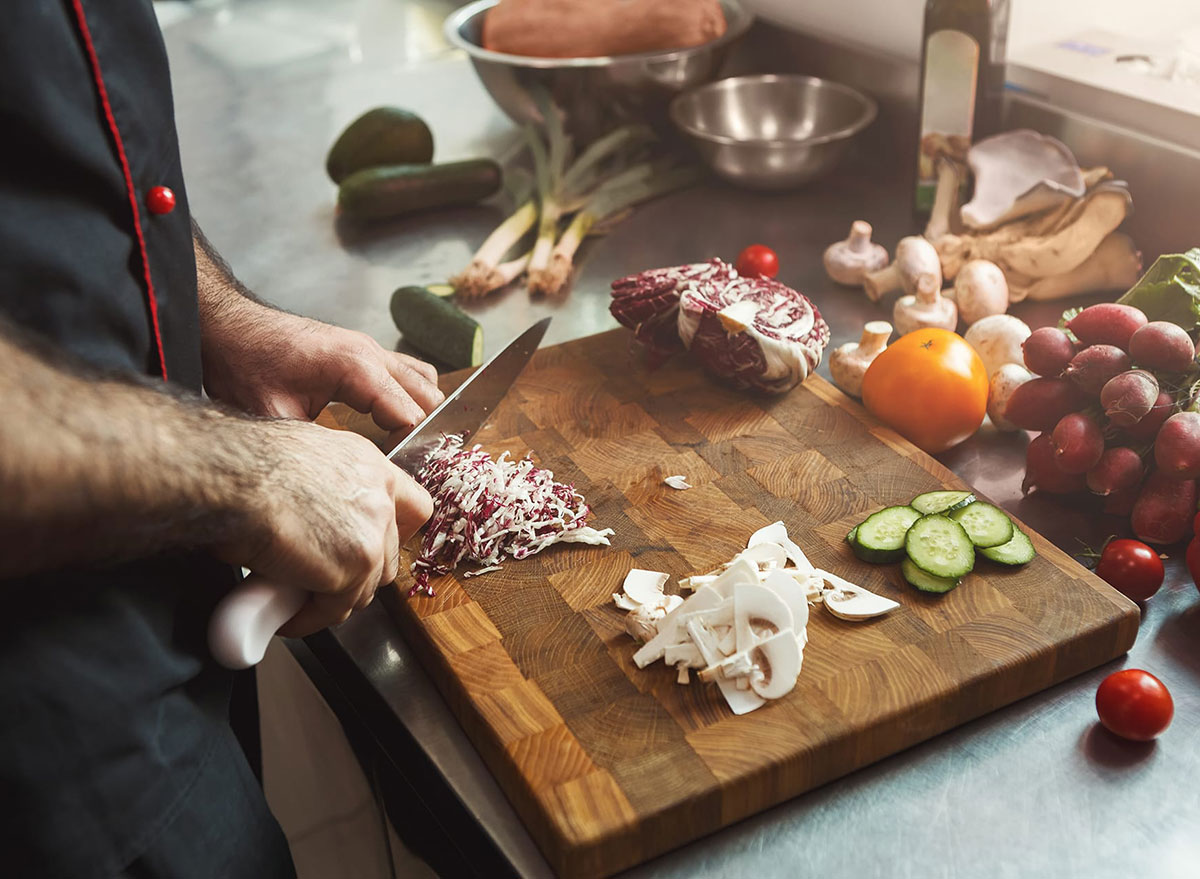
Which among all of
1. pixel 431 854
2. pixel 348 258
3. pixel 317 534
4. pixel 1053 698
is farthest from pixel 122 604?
pixel 348 258

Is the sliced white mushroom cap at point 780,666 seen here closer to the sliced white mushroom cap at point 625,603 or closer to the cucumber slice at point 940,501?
the sliced white mushroom cap at point 625,603

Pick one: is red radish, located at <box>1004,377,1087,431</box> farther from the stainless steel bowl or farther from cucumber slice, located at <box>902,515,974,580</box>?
the stainless steel bowl

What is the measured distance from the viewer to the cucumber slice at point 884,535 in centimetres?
128

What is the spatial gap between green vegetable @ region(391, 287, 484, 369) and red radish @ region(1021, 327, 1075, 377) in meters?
0.87

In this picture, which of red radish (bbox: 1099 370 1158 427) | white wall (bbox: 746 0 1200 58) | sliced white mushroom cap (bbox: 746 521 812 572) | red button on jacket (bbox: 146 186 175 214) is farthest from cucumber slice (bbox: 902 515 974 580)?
white wall (bbox: 746 0 1200 58)

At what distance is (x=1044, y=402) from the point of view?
1.42m

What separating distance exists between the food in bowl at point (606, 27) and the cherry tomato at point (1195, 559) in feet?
5.33

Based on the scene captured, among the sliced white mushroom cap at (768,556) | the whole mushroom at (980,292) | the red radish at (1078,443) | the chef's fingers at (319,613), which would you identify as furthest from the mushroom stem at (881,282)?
the chef's fingers at (319,613)

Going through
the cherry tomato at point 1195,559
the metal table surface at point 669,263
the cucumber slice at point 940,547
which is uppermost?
the cucumber slice at point 940,547

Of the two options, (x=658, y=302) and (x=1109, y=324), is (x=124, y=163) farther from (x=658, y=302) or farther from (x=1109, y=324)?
(x=1109, y=324)

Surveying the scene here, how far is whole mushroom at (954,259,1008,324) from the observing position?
1.76 metres

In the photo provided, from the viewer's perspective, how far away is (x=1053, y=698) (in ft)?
3.85

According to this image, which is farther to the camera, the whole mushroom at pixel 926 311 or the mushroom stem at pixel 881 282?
the mushroom stem at pixel 881 282

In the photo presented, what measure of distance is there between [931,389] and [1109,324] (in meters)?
0.24
